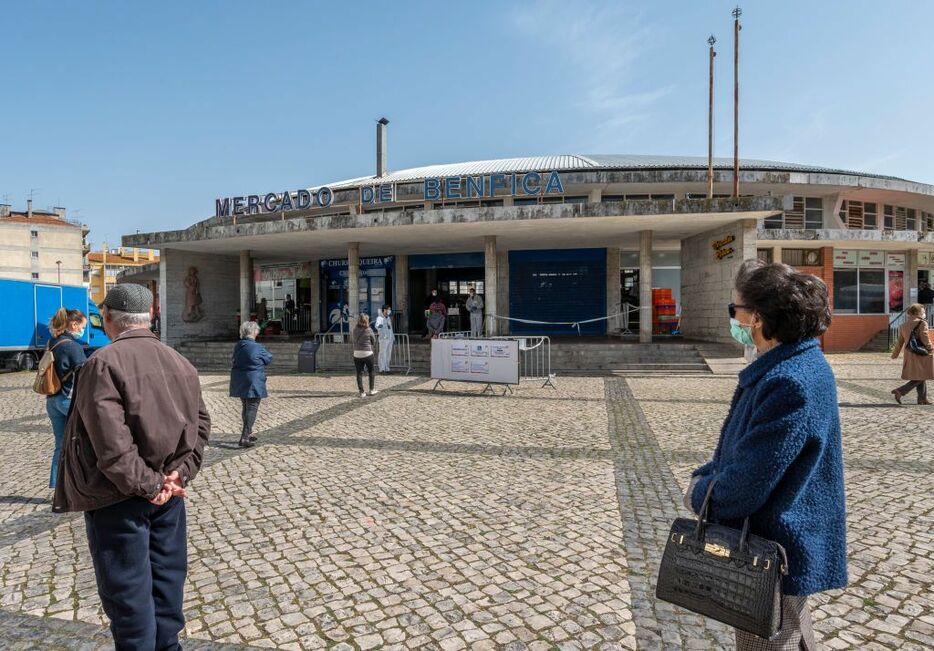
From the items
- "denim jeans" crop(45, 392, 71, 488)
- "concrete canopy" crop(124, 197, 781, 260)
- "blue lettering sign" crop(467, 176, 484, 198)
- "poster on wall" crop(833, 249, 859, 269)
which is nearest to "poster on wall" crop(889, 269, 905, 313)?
"poster on wall" crop(833, 249, 859, 269)

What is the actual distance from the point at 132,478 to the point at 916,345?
1126cm

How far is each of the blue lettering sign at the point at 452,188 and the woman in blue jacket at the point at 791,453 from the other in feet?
54.9

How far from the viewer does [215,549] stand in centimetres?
406

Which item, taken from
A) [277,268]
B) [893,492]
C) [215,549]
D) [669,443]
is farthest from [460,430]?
[277,268]

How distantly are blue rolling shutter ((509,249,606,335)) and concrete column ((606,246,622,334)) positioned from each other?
16 centimetres

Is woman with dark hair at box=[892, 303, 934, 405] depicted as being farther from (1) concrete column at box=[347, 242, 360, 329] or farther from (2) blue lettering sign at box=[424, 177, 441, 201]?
(1) concrete column at box=[347, 242, 360, 329]

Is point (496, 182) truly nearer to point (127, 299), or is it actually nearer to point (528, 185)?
point (528, 185)

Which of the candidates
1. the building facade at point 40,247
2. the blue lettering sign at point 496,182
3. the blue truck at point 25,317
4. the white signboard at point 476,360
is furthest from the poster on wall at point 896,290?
the building facade at point 40,247

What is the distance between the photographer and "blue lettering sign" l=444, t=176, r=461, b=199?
59.6 feet

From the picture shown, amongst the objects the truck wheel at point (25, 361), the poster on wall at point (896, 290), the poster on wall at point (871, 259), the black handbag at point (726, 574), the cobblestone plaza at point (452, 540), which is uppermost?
the poster on wall at point (871, 259)

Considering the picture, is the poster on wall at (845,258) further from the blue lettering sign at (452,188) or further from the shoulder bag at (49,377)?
the shoulder bag at (49,377)

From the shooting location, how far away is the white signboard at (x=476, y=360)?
11133 mm

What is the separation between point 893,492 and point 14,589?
678 centimetres

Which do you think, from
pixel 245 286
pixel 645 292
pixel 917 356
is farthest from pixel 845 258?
pixel 245 286
